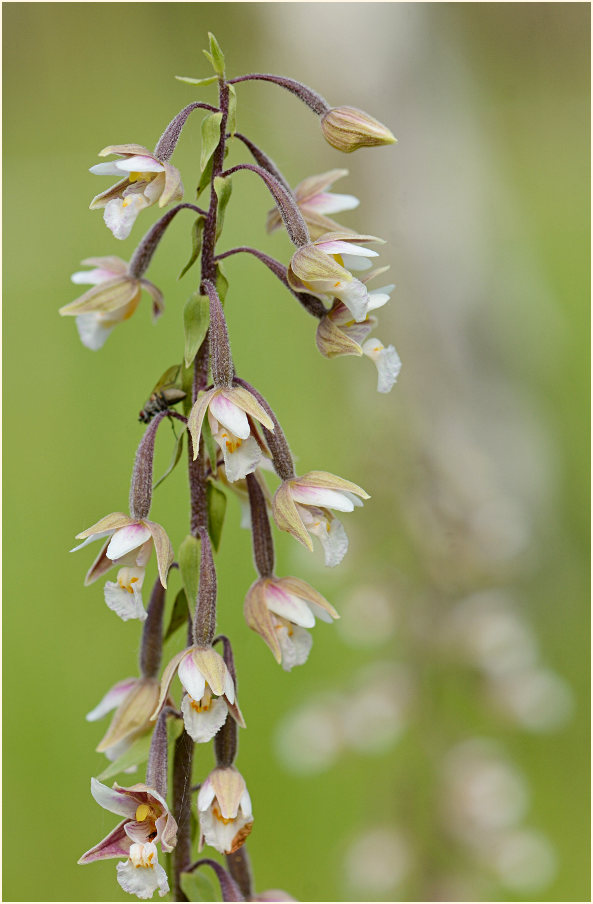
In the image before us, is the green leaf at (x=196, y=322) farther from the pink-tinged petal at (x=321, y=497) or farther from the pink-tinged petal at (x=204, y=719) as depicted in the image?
the pink-tinged petal at (x=204, y=719)

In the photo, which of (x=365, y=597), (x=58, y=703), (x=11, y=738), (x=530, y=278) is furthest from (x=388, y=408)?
(x=530, y=278)

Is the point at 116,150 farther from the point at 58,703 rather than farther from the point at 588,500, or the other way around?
the point at 588,500

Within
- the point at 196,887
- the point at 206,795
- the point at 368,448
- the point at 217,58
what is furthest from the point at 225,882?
the point at 368,448

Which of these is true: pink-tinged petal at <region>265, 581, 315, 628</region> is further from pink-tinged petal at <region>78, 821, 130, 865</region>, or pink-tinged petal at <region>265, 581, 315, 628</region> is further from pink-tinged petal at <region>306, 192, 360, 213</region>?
pink-tinged petal at <region>306, 192, 360, 213</region>

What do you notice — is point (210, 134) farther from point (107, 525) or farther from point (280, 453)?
point (107, 525)

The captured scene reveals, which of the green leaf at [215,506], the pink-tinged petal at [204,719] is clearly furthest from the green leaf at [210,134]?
the pink-tinged petal at [204,719]

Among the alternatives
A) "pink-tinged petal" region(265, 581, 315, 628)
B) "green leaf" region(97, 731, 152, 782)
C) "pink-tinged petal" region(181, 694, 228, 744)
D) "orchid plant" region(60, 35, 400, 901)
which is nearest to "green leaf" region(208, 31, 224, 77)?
"orchid plant" region(60, 35, 400, 901)

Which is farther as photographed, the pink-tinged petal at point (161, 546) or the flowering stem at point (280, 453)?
the flowering stem at point (280, 453)
